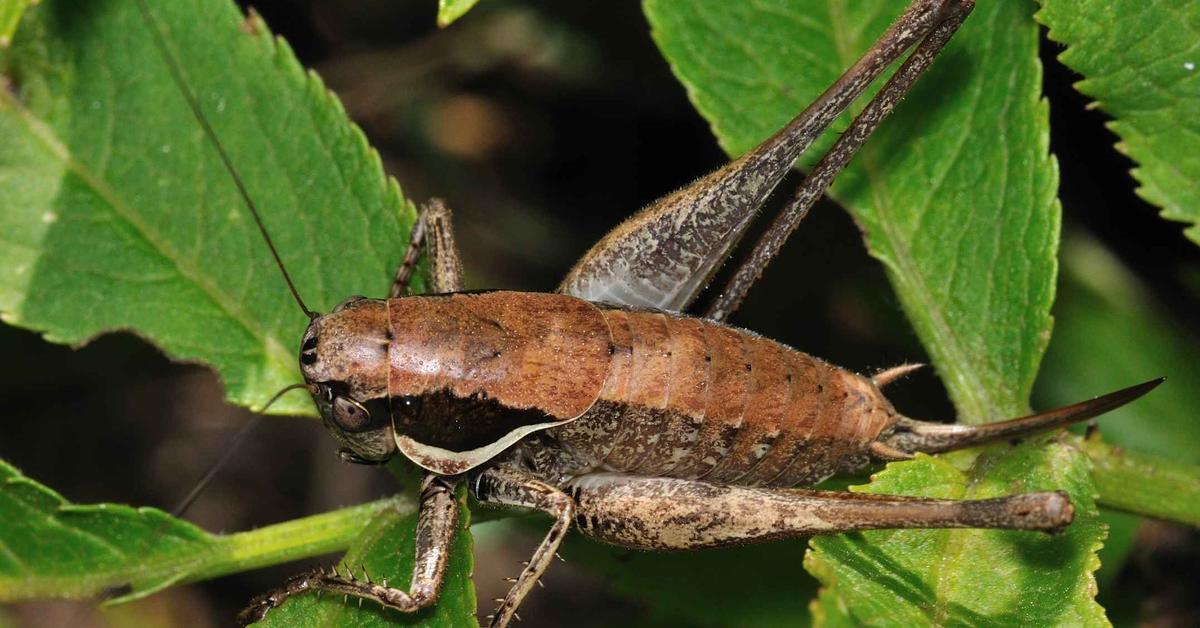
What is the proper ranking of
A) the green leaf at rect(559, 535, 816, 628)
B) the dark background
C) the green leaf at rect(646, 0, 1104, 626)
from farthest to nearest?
the dark background → the green leaf at rect(559, 535, 816, 628) → the green leaf at rect(646, 0, 1104, 626)

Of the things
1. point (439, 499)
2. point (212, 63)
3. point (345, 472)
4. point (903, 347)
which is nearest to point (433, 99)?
point (345, 472)

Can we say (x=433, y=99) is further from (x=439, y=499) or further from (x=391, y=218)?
(x=439, y=499)

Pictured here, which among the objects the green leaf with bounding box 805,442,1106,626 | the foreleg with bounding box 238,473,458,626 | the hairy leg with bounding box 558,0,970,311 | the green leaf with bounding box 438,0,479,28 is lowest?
the foreleg with bounding box 238,473,458,626

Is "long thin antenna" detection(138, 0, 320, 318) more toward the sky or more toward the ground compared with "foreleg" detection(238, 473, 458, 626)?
more toward the sky

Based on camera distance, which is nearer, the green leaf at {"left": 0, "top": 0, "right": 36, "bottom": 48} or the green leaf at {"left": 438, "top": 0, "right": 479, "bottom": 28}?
the green leaf at {"left": 438, "top": 0, "right": 479, "bottom": 28}

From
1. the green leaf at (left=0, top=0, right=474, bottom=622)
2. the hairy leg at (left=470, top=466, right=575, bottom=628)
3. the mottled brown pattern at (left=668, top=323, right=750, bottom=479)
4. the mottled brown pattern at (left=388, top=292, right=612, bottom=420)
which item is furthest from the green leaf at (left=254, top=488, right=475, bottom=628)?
the mottled brown pattern at (left=668, top=323, right=750, bottom=479)

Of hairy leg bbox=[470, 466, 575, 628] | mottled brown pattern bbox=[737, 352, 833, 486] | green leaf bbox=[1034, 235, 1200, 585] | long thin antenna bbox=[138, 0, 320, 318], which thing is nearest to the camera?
hairy leg bbox=[470, 466, 575, 628]

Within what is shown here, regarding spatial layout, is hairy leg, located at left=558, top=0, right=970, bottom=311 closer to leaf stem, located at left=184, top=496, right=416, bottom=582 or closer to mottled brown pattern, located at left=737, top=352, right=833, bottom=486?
mottled brown pattern, located at left=737, top=352, right=833, bottom=486
